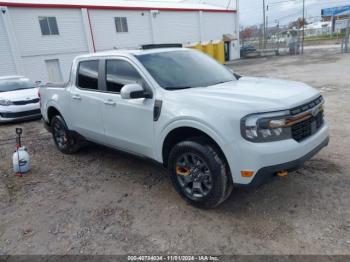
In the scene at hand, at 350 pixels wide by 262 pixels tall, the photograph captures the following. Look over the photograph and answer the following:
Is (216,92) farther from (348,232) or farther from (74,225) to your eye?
(74,225)

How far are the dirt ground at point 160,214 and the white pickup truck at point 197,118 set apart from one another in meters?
0.39

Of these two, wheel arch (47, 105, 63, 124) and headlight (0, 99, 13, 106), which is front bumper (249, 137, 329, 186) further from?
headlight (0, 99, 13, 106)

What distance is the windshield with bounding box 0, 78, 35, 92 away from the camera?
32.0 ft

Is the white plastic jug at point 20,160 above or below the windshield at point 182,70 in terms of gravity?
below

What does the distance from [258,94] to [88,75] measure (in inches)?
108

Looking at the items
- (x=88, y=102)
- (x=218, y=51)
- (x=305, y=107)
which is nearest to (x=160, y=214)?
(x=305, y=107)

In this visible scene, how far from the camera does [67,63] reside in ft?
66.9

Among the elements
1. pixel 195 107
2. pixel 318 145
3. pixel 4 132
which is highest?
pixel 195 107

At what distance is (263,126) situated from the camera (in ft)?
9.17

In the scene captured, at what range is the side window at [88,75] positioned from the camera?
4443mm

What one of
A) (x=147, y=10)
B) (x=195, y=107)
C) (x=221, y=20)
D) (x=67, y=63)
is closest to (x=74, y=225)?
(x=195, y=107)

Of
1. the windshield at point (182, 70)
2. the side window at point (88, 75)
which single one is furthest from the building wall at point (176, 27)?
the windshield at point (182, 70)

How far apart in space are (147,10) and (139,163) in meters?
23.2

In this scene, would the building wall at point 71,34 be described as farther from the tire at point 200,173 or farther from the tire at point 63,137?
the tire at point 200,173
